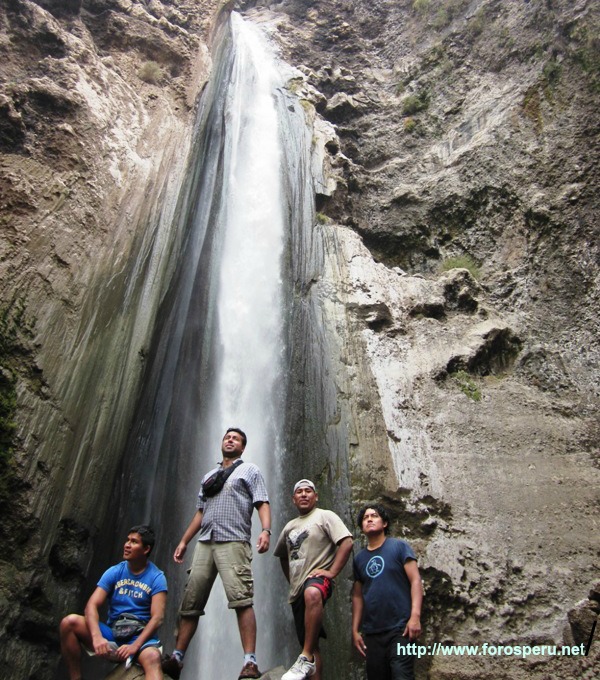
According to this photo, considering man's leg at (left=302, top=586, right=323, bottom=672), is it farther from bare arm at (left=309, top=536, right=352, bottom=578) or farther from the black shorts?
bare arm at (left=309, top=536, right=352, bottom=578)

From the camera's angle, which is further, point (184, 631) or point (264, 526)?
point (264, 526)

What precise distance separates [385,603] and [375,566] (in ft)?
0.99

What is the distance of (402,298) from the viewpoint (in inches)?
364

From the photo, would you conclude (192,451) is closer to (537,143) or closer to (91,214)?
(91,214)

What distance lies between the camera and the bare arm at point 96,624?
12.6 feet

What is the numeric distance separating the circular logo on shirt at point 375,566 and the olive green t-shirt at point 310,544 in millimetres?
257

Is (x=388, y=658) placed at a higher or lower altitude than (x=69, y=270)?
lower

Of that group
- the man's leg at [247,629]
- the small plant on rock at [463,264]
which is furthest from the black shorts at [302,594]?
the small plant on rock at [463,264]

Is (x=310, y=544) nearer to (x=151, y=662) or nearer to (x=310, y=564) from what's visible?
(x=310, y=564)

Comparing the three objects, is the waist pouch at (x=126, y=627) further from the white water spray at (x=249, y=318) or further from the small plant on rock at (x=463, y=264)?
the small plant on rock at (x=463, y=264)

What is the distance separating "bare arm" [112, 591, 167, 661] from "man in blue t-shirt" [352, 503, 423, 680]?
147 centimetres

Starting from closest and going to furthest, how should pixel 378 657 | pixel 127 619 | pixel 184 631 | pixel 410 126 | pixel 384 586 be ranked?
pixel 378 657 < pixel 384 586 < pixel 127 619 < pixel 184 631 < pixel 410 126

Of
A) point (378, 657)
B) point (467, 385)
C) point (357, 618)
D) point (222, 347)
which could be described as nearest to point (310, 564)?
point (357, 618)

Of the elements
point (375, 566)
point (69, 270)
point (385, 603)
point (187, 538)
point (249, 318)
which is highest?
point (249, 318)
